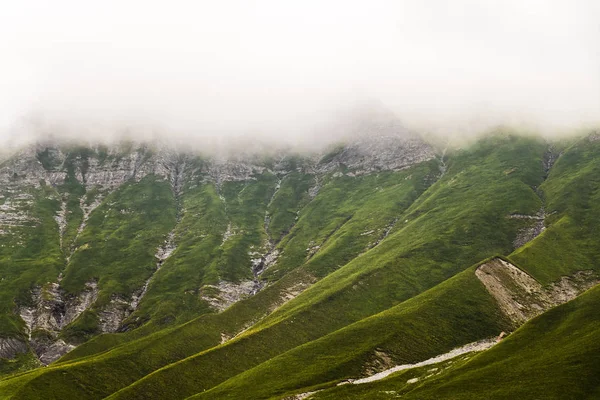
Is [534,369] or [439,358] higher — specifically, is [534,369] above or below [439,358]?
above

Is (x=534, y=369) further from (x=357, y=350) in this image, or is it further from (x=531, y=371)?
(x=357, y=350)

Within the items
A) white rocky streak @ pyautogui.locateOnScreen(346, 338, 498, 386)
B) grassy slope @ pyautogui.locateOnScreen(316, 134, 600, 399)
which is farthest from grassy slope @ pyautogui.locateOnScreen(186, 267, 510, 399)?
grassy slope @ pyautogui.locateOnScreen(316, 134, 600, 399)

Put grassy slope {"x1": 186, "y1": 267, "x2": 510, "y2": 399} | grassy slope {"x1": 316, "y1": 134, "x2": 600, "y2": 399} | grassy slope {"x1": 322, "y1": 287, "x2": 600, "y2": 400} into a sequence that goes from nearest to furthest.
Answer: grassy slope {"x1": 322, "y1": 287, "x2": 600, "y2": 400}, grassy slope {"x1": 316, "y1": 134, "x2": 600, "y2": 399}, grassy slope {"x1": 186, "y1": 267, "x2": 510, "y2": 399}

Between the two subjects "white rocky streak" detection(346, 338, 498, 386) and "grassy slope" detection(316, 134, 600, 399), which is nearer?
"grassy slope" detection(316, 134, 600, 399)

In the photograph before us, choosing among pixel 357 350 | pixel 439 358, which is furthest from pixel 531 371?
pixel 357 350

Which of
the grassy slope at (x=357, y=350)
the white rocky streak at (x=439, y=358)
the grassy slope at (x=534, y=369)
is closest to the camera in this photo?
the grassy slope at (x=534, y=369)

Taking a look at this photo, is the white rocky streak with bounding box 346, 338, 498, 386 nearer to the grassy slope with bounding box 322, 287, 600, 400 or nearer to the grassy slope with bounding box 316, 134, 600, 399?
the grassy slope with bounding box 322, 287, 600, 400

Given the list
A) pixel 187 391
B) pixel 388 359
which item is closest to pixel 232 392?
pixel 187 391

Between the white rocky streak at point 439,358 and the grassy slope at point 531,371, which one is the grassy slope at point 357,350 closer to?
the white rocky streak at point 439,358

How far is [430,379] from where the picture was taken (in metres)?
134

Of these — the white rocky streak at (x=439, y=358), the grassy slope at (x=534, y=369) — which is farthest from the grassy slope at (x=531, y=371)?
the white rocky streak at (x=439, y=358)

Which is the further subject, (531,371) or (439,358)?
(439,358)

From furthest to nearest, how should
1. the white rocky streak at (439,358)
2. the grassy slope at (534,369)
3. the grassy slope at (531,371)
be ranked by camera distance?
the white rocky streak at (439,358)
the grassy slope at (534,369)
the grassy slope at (531,371)

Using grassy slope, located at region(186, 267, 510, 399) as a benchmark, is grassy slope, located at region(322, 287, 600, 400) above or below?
above
